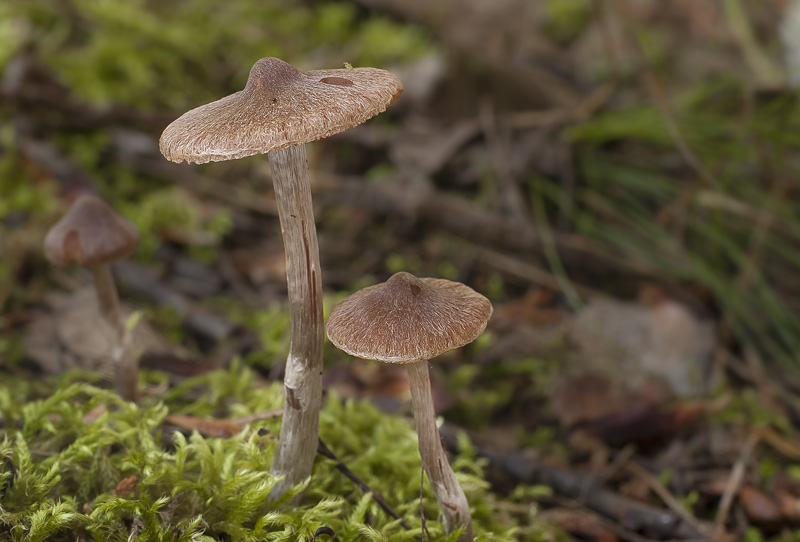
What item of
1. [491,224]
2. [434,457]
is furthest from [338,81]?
[491,224]

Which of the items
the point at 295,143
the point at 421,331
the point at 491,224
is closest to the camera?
the point at 295,143

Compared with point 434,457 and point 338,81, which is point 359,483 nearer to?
point 434,457

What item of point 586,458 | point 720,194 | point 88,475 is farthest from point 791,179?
point 88,475

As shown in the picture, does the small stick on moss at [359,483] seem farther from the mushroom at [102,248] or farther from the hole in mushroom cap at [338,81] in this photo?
the hole in mushroom cap at [338,81]

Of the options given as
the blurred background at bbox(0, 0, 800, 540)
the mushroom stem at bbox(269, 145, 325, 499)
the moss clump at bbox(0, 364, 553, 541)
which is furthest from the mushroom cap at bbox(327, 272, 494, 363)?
the blurred background at bbox(0, 0, 800, 540)

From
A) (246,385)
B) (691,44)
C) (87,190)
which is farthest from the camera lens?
(691,44)

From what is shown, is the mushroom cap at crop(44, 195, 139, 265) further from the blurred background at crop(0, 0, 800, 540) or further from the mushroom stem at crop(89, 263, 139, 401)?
the blurred background at crop(0, 0, 800, 540)

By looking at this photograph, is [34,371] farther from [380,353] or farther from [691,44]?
[691,44]

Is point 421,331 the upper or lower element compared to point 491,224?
lower
